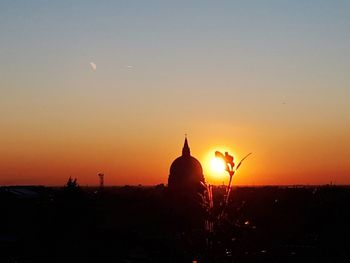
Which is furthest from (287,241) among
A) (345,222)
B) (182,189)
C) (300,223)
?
(182,189)

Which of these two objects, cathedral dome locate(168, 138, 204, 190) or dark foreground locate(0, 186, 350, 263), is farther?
cathedral dome locate(168, 138, 204, 190)

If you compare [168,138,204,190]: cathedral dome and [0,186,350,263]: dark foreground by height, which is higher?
[168,138,204,190]: cathedral dome

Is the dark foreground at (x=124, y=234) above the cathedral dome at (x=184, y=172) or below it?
below

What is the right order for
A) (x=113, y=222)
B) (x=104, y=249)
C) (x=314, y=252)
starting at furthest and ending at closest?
(x=113, y=222) → (x=104, y=249) → (x=314, y=252)

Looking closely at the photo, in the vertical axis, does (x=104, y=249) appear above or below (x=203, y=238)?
below

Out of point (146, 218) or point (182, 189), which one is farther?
point (182, 189)

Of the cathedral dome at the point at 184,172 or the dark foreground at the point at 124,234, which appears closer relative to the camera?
the dark foreground at the point at 124,234

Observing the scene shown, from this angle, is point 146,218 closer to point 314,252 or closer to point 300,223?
point 300,223

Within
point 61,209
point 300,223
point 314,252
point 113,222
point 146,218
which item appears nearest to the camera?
point 314,252
